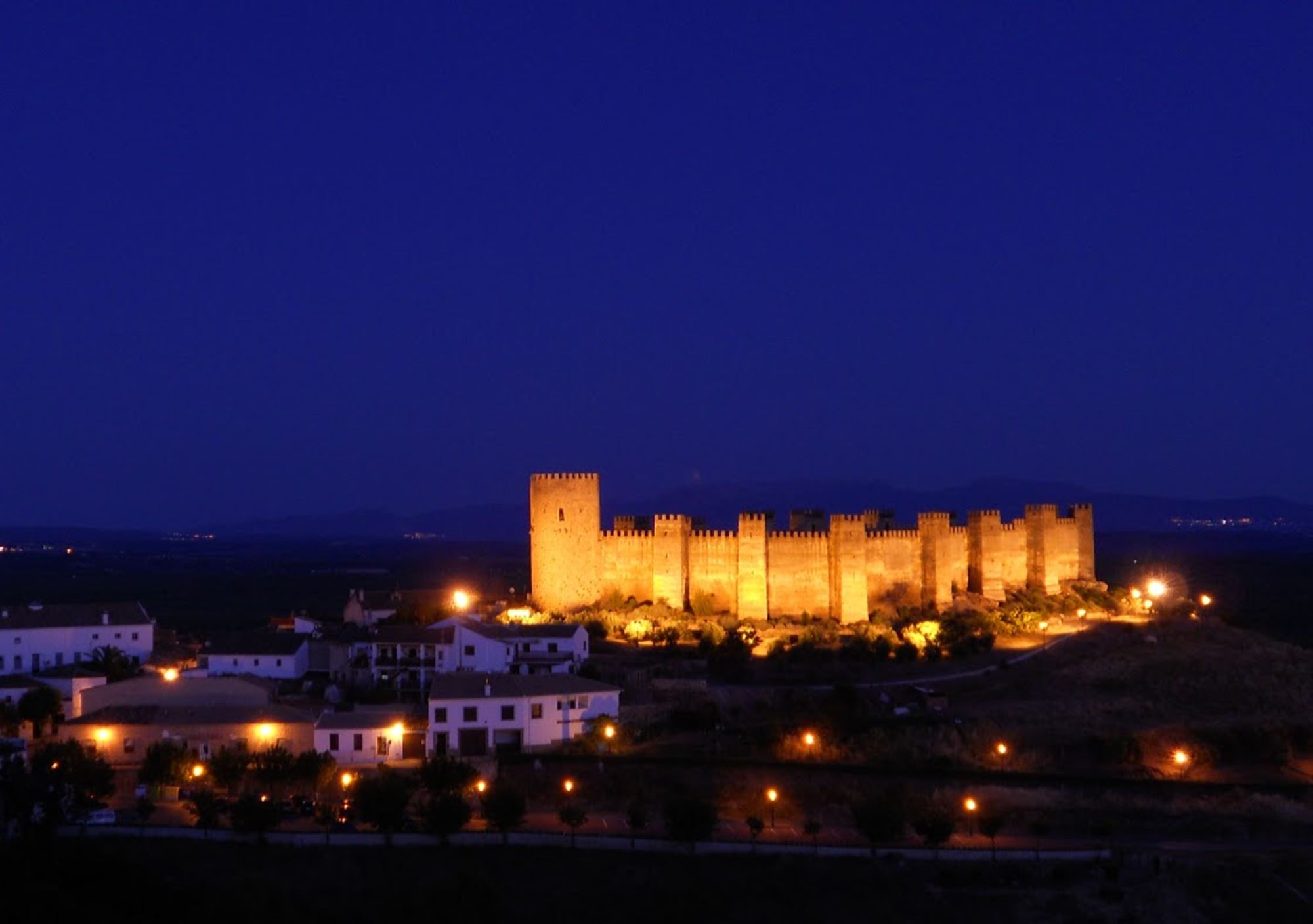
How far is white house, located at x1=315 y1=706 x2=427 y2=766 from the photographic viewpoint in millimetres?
28531

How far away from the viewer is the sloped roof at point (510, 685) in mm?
29531

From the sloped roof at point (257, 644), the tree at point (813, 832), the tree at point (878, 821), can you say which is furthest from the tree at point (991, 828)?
the sloped roof at point (257, 644)

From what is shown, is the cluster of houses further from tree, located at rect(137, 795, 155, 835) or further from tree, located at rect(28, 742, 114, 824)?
tree, located at rect(137, 795, 155, 835)

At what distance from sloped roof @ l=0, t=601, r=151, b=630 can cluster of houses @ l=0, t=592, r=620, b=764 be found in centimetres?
5

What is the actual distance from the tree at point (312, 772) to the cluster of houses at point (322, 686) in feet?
4.15

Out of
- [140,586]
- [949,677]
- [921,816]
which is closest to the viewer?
[921,816]

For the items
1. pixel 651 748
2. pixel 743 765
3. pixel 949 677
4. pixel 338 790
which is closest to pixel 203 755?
pixel 338 790

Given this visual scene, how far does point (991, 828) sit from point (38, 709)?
1860cm

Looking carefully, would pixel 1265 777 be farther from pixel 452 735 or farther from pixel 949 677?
pixel 452 735

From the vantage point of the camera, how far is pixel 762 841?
24734 millimetres

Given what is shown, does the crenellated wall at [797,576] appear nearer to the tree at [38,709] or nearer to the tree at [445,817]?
the tree at [445,817]

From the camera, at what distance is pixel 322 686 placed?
3388 cm

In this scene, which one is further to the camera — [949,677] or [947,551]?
[947,551]

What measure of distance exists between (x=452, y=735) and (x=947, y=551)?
1808 centimetres
